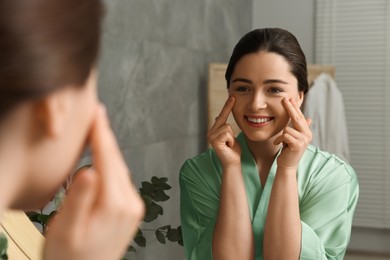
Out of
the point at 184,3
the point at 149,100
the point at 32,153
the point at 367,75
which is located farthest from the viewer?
the point at 367,75

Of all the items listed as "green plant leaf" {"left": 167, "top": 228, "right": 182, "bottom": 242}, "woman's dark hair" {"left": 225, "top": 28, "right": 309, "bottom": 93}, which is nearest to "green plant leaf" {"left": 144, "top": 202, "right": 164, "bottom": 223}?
"green plant leaf" {"left": 167, "top": 228, "right": 182, "bottom": 242}

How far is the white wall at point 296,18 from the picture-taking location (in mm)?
4293

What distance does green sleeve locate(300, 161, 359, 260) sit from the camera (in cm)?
121

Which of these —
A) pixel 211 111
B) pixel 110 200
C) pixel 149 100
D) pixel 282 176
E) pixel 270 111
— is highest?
pixel 110 200

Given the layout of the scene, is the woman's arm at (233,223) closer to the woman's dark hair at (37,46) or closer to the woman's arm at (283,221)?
the woman's arm at (283,221)

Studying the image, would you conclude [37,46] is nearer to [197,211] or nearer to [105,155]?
[105,155]

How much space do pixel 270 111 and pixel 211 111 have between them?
7.87 feet

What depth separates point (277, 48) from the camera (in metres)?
1.17

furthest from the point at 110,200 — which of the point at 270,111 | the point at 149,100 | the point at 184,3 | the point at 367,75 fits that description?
the point at 367,75

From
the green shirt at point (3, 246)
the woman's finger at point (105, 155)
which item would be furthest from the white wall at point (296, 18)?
the woman's finger at point (105, 155)

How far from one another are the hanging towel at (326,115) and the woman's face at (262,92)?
2547mm

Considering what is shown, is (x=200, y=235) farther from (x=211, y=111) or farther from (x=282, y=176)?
(x=211, y=111)

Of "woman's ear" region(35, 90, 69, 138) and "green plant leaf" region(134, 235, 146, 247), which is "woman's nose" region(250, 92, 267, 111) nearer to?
"green plant leaf" region(134, 235, 146, 247)

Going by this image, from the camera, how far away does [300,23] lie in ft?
14.1
